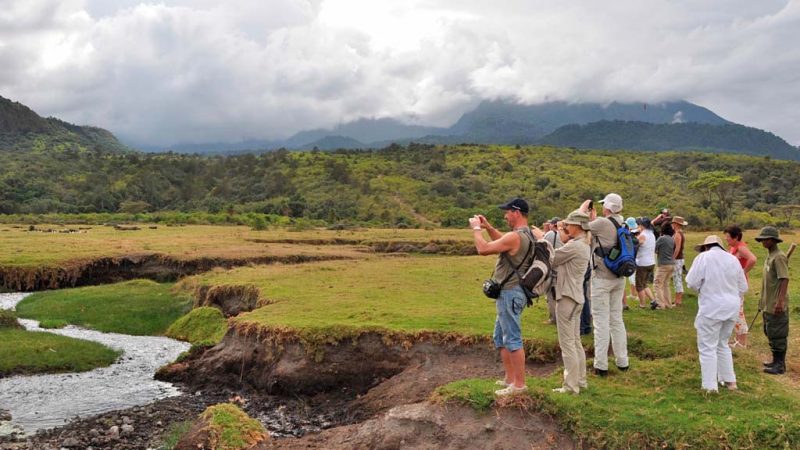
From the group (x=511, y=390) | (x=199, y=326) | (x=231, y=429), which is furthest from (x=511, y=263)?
(x=199, y=326)

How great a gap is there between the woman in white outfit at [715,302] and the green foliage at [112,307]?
2133cm

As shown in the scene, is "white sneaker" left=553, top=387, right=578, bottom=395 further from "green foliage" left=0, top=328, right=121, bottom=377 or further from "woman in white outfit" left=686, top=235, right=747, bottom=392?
"green foliage" left=0, top=328, right=121, bottom=377

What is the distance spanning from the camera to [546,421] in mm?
10523

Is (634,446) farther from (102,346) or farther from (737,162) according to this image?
(737,162)

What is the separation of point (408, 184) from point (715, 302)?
96.4m

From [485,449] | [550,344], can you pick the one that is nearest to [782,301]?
[550,344]

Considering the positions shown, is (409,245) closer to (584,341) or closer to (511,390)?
(584,341)

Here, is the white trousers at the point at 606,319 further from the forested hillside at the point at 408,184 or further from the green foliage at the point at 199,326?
the forested hillside at the point at 408,184

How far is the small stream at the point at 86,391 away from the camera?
1477 cm

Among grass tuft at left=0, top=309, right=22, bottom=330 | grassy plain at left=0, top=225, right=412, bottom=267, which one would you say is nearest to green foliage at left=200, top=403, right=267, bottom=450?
grass tuft at left=0, top=309, right=22, bottom=330

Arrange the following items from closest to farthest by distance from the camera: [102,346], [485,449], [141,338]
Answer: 1. [485,449]
2. [102,346]
3. [141,338]

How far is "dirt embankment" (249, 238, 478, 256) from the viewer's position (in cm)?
4847

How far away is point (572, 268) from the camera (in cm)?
1062

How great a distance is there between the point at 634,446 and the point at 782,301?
18.3 ft
